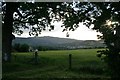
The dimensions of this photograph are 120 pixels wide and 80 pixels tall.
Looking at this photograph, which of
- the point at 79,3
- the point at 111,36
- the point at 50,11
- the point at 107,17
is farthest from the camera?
the point at 50,11

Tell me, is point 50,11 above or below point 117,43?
above

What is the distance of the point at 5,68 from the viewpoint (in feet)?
79.3

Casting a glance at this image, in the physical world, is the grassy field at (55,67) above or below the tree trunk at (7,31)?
below

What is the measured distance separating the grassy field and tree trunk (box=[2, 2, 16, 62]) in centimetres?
111

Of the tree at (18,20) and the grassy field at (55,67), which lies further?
the tree at (18,20)

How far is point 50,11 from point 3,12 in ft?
15.9

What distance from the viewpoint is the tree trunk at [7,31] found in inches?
1107

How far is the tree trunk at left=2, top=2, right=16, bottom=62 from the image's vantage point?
28.1m

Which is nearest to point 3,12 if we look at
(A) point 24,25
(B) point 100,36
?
(A) point 24,25

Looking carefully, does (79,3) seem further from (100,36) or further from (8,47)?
(100,36)

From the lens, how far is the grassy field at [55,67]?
19.7 meters

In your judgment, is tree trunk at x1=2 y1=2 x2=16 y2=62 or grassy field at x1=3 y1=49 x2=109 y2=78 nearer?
grassy field at x1=3 y1=49 x2=109 y2=78

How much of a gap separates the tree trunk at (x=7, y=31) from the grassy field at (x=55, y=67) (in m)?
1.11

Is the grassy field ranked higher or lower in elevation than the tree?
lower
